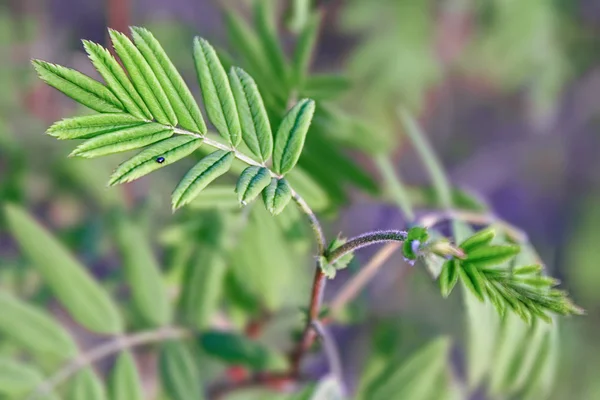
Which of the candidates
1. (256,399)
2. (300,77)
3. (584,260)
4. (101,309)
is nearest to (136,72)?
(300,77)

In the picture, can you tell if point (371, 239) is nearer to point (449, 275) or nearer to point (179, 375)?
point (449, 275)

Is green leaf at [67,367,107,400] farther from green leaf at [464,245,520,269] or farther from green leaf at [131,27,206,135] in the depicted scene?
green leaf at [464,245,520,269]

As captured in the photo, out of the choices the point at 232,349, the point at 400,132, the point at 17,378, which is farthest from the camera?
the point at 400,132

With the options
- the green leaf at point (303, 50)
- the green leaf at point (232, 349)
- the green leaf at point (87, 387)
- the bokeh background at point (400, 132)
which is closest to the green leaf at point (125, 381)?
the green leaf at point (87, 387)

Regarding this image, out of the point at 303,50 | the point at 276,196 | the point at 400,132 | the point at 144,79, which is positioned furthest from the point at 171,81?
the point at 400,132

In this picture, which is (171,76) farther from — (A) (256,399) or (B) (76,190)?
(B) (76,190)

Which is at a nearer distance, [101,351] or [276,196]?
[276,196]

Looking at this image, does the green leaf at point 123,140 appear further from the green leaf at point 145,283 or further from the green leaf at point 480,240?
the green leaf at point 145,283

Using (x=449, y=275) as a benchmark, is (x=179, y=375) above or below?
below
